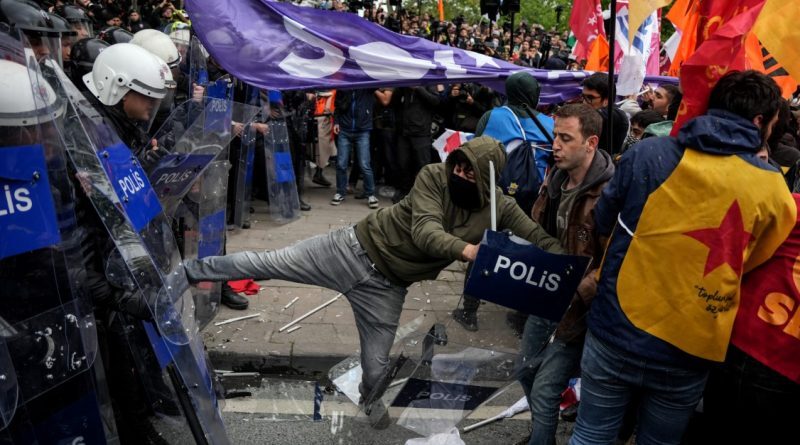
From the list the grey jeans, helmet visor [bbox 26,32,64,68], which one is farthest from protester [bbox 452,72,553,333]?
helmet visor [bbox 26,32,64,68]

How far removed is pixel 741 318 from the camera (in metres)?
2.39

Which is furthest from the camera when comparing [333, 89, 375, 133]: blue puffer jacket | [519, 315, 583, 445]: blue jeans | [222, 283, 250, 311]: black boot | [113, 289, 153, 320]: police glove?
[333, 89, 375, 133]: blue puffer jacket

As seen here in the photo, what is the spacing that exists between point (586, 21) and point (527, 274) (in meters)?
4.57

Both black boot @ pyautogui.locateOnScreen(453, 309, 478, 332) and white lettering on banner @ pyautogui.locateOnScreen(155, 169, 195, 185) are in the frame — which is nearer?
white lettering on banner @ pyautogui.locateOnScreen(155, 169, 195, 185)

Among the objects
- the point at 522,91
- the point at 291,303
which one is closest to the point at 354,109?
the point at 291,303

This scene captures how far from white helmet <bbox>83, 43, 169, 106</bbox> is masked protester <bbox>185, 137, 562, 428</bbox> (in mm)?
920

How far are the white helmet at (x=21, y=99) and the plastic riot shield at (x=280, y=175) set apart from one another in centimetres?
487

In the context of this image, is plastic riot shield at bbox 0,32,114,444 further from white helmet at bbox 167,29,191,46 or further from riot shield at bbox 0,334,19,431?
white helmet at bbox 167,29,191,46

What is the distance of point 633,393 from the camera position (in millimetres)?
2588

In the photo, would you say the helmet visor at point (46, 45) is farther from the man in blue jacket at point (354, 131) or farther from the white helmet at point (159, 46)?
the man in blue jacket at point (354, 131)

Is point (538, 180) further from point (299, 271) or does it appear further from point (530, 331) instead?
point (299, 271)

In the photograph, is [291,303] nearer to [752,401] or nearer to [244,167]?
[244,167]

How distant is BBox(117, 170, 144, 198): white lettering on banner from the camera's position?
2.57 meters

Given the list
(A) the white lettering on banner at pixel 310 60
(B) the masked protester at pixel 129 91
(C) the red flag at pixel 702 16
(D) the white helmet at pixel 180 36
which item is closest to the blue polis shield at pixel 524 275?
(C) the red flag at pixel 702 16
